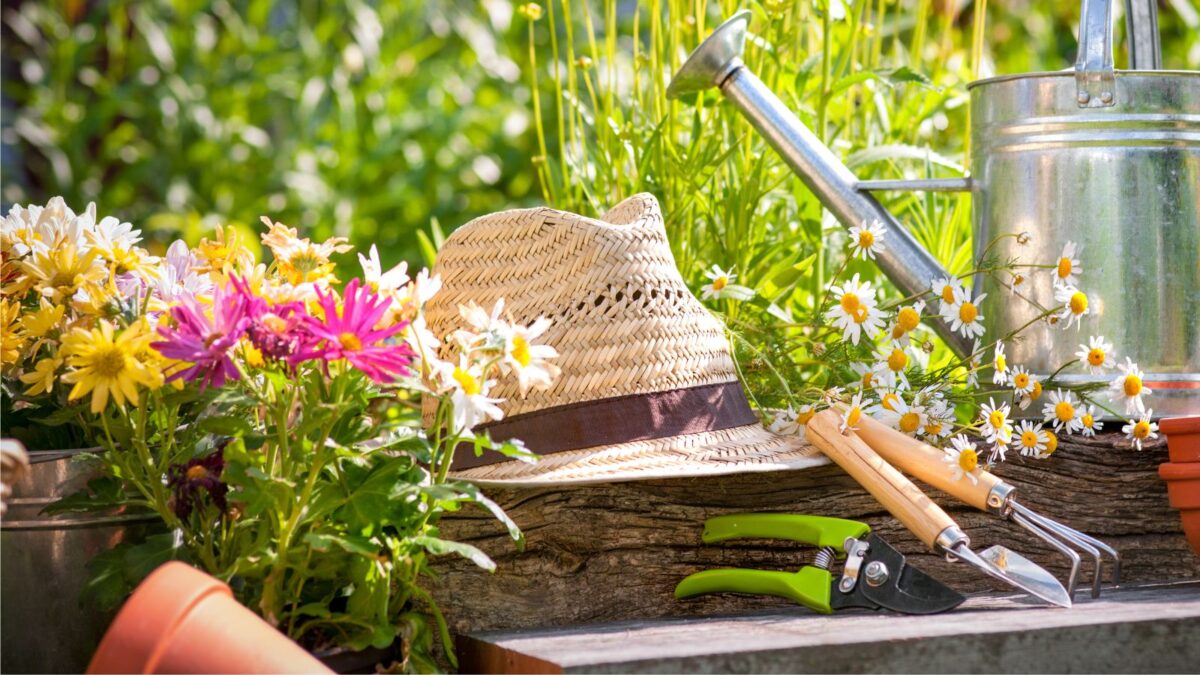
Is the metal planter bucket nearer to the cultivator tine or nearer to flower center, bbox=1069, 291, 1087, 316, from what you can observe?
the cultivator tine

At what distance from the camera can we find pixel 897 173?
5.70 ft

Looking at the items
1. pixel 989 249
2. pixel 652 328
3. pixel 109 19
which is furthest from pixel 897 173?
pixel 109 19

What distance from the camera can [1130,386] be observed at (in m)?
1.24

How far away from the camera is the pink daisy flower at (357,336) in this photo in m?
0.93

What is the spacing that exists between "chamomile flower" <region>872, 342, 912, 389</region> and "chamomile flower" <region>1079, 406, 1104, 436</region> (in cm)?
18

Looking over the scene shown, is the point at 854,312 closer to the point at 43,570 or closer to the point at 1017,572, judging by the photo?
the point at 1017,572

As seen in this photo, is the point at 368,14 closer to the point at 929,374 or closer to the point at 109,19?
the point at 109,19

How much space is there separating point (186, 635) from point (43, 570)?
0.86 ft

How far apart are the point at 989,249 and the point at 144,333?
861 millimetres

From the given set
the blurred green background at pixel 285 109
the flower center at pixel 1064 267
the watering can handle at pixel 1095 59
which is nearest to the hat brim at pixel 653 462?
the flower center at pixel 1064 267

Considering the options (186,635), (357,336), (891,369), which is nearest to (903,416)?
(891,369)

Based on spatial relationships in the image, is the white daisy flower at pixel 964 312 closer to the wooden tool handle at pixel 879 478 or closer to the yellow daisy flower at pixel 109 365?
the wooden tool handle at pixel 879 478

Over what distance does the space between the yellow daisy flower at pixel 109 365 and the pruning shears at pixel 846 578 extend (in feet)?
1.75

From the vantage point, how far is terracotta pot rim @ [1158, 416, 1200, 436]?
1.20m
